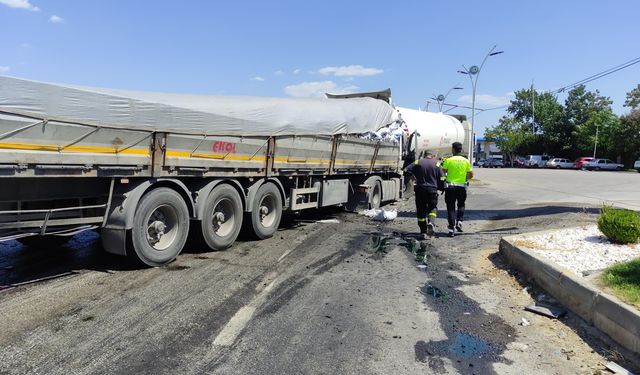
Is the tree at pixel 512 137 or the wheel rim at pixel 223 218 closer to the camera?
the wheel rim at pixel 223 218

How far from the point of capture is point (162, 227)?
671 centimetres

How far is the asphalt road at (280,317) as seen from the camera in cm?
386

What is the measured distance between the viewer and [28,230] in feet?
18.4

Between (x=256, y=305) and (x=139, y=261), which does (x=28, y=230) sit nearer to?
(x=139, y=261)

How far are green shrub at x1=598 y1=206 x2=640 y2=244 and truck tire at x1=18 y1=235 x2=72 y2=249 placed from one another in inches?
321

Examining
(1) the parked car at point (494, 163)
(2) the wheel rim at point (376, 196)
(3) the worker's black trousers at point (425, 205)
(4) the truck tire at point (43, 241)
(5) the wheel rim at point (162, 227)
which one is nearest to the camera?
(5) the wheel rim at point (162, 227)

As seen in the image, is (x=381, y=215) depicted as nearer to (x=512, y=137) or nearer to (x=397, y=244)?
(x=397, y=244)

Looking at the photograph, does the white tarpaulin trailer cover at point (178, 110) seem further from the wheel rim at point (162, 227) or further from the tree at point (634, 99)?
the tree at point (634, 99)

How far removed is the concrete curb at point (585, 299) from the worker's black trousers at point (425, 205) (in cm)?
274

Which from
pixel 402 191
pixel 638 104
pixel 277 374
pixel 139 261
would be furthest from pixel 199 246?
pixel 638 104

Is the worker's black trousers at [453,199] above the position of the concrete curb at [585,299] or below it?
above

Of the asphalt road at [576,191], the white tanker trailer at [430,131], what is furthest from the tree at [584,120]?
the white tanker trailer at [430,131]

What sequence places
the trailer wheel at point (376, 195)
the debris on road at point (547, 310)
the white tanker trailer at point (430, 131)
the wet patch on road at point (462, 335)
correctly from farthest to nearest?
the white tanker trailer at point (430, 131) < the trailer wheel at point (376, 195) < the debris on road at point (547, 310) < the wet patch on road at point (462, 335)

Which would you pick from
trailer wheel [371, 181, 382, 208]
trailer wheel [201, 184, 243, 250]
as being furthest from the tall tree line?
trailer wheel [201, 184, 243, 250]
